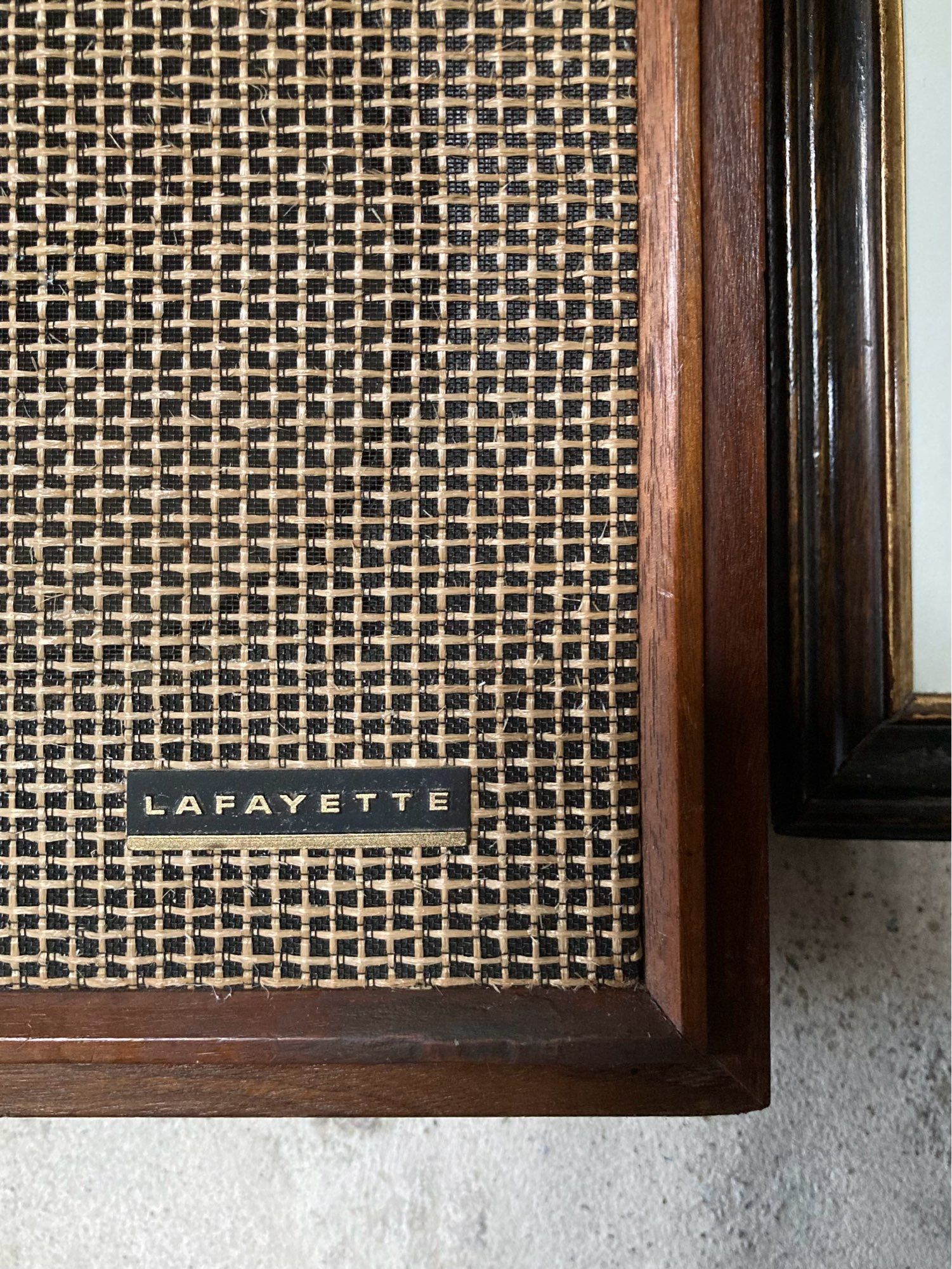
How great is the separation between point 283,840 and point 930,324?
15.6 inches

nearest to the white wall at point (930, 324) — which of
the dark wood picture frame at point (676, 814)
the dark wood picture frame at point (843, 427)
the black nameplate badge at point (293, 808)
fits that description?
the dark wood picture frame at point (843, 427)

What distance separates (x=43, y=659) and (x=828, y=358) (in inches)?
15.4

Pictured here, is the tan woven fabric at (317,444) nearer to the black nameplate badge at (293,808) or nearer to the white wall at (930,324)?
the black nameplate badge at (293,808)

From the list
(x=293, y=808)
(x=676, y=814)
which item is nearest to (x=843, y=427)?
(x=676, y=814)

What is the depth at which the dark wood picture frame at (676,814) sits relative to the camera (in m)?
0.34

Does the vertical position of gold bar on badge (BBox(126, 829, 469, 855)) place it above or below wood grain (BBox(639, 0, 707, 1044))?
below

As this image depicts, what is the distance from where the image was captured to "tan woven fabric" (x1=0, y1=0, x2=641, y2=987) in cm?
35

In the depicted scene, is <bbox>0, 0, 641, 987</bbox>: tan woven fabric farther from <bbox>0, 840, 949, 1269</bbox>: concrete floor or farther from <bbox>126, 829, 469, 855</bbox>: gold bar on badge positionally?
<bbox>0, 840, 949, 1269</bbox>: concrete floor

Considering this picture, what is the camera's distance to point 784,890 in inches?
19.7

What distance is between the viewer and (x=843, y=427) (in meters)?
0.43

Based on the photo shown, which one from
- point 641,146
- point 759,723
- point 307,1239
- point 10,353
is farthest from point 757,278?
point 307,1239

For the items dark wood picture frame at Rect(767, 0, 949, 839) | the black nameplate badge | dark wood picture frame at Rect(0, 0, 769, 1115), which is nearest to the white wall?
Result: dark wood picture frame at Rect(767, 0, 949, 839)

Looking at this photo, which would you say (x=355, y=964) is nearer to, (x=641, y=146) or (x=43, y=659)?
(x=43, y=659)

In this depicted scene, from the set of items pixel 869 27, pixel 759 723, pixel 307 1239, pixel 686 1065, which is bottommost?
pixel 307 1239
